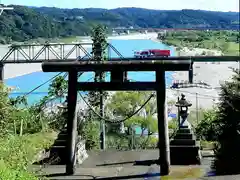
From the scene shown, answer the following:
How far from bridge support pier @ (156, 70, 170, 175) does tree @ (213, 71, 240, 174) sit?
1.04m

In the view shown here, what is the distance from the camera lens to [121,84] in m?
10.2

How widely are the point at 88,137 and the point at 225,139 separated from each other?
445 centimetres

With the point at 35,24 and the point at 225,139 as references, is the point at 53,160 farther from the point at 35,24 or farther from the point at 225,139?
the point at 35,24

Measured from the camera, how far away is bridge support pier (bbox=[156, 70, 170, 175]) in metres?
9.98

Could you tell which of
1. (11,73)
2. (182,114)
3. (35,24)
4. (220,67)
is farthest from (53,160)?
(35,24)

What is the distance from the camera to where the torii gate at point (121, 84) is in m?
9.92

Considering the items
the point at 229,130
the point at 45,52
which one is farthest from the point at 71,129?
the point at 45,52

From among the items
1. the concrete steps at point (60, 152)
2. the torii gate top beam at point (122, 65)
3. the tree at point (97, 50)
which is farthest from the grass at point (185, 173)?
the tree at point (97, 50)

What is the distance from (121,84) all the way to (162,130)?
47.2 inches

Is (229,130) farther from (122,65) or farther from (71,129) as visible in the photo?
(71,129)

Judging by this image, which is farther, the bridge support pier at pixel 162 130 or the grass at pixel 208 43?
the grass at pixel 208 43

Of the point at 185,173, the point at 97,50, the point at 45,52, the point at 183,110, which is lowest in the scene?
the point at 185,173

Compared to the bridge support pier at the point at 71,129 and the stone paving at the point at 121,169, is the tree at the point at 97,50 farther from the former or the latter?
the bridge support pier at the point at 71,129

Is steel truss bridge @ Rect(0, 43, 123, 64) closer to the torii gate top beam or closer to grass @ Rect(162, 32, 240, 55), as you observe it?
the torii gate top beam
